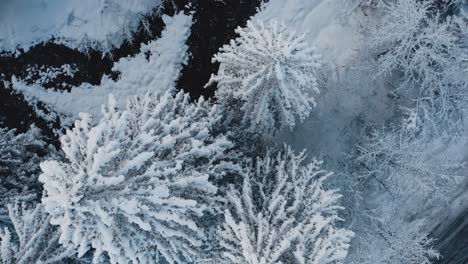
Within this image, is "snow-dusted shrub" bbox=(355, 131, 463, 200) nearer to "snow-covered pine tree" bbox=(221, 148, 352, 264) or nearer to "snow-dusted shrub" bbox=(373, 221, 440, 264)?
"snow-dusted shrub" bbox=(373, 221, 440, 264)

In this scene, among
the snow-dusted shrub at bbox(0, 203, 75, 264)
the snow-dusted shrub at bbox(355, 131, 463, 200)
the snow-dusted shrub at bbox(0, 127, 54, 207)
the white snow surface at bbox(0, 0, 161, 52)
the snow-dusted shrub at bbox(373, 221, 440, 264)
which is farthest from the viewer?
the snow-dusted shrub at bbox(373, 221, 440, 264)

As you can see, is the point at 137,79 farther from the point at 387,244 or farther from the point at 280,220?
the point at 387,244

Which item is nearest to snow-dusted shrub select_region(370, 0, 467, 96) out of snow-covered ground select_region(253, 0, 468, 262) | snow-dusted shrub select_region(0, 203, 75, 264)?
snow-covered ground select_region(253, 0, 468, 262)

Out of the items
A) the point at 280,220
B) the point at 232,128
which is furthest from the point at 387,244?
the point at 232,128

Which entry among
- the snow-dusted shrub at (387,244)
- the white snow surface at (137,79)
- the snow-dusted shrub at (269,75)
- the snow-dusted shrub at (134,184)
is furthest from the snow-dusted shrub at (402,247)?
the white snow surface at (137,79)

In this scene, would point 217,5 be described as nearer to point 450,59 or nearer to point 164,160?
point 164,160

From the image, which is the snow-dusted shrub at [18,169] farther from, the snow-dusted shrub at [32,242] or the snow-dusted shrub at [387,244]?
the snow-dusted shrub at [387,244]
